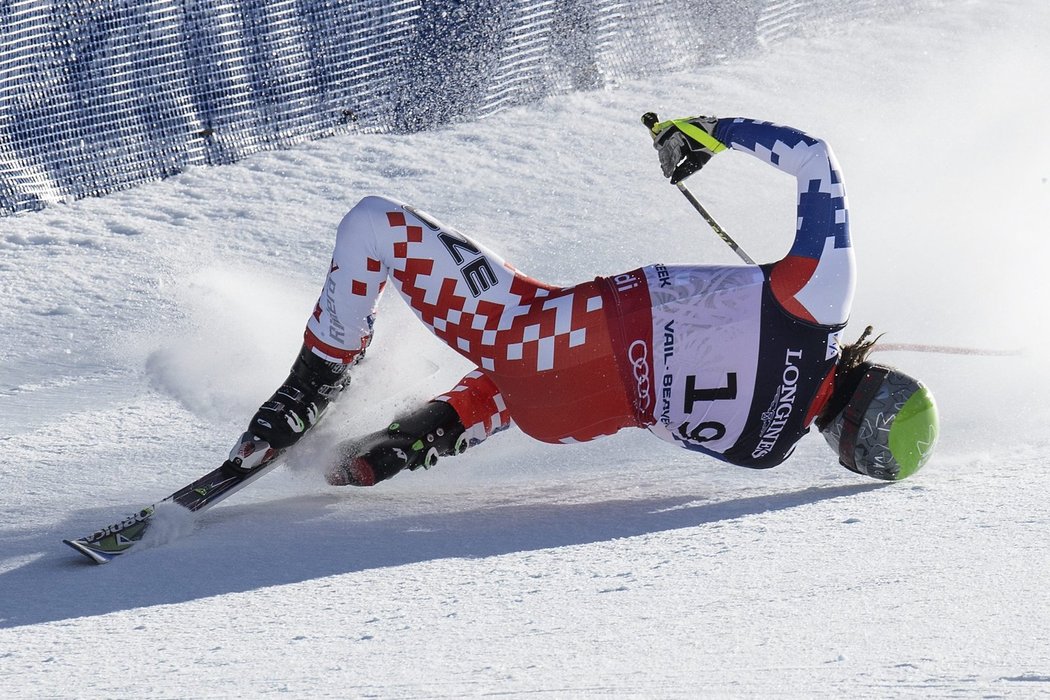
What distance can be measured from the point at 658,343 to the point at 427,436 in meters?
0.60

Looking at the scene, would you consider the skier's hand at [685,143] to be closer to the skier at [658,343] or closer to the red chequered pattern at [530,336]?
the skier at [658,343]

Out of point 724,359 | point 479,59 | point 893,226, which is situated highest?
point 479,59

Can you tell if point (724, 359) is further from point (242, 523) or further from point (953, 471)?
point (242, 523)

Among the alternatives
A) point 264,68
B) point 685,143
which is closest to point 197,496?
point 685,143

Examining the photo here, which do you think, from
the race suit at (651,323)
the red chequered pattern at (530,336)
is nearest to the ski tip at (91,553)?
the race suit at (651,323)

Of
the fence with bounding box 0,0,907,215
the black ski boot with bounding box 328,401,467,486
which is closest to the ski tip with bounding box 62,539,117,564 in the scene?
the black ski boot with bounding box 328,401,467,486

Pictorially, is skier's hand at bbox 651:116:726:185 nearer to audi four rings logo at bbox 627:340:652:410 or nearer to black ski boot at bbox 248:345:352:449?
audi four rings logo at bbox 627:340:652:410

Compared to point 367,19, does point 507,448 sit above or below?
below

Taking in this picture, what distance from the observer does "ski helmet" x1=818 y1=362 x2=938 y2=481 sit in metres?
2.75

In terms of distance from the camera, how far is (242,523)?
2727mm

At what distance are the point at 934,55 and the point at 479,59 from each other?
2.63m

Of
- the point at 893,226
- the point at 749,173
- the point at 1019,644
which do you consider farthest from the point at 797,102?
the point at 1019,644

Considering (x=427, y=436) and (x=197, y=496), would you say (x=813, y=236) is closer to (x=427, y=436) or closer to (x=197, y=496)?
(x=427, y=436)

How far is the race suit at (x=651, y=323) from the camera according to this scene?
263 centimetres
